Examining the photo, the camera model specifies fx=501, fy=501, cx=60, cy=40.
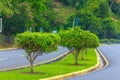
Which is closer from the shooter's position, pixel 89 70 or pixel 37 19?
pixel 89 70

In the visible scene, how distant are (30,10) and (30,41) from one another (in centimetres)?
4533

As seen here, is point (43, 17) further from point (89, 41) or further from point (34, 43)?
point (34, 43)

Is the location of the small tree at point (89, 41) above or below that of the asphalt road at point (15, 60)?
above

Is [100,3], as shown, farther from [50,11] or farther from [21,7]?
[21,7]

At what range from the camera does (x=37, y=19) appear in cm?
7356

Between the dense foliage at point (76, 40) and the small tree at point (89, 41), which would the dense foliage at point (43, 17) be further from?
the dense foliage at point (76, 40)

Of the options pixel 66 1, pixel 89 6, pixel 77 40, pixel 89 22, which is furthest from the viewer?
pixel 66 1

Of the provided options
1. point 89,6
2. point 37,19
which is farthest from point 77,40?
point 89,6

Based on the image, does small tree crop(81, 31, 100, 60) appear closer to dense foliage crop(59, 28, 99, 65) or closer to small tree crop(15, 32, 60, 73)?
dense foliage crop(59, 28, 99, 65)

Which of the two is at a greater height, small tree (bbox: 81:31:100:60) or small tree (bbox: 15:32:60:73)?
small tree (bbox: 15:32:60:73)

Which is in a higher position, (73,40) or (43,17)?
(73,40)

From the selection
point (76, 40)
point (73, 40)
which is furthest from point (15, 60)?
point (76, 40)

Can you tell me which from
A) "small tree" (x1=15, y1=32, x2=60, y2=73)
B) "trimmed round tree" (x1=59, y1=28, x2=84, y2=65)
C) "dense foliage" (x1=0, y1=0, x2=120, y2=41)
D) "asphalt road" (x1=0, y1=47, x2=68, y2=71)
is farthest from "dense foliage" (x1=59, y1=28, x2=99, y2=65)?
"dense foliage" (x1=0, y1=0, x2=120, y2=41)

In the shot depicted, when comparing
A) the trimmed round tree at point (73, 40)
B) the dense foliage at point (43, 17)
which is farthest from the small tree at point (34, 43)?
the dense foliage at point (43, 17)
